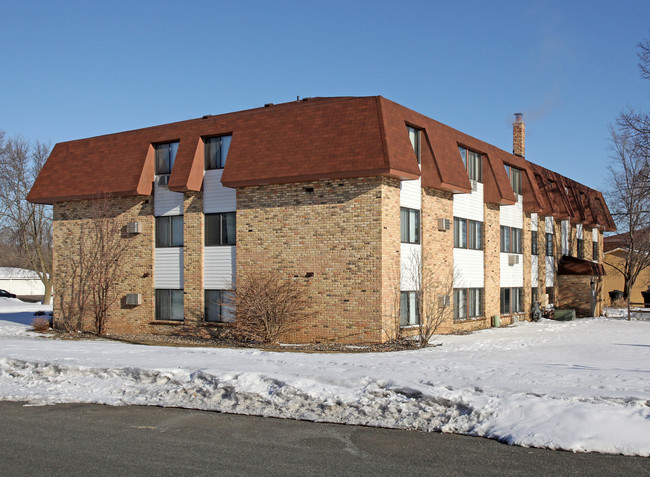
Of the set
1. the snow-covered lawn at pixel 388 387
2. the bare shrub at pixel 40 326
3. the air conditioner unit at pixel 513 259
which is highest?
the air conditioner unit at pixel 513 259

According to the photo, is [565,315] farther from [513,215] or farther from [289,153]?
[289,153]

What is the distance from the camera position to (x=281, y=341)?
21297 millimetres

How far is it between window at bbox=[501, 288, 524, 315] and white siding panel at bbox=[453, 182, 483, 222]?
14.5ft

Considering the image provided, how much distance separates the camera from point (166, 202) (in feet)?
80.4

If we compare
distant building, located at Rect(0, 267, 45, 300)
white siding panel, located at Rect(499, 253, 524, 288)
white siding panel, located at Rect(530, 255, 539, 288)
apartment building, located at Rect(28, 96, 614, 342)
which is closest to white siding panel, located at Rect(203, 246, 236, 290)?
apartment building, located at Rect(28, 96, 614, 342)

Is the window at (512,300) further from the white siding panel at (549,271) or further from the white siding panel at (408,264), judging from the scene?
the white siding panel at (408,264)

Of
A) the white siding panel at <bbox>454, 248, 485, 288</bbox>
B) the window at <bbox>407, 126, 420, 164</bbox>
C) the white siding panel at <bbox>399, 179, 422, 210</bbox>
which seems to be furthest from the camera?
the white siding panel at <bbox>454, 248, 485, 288</bbox>

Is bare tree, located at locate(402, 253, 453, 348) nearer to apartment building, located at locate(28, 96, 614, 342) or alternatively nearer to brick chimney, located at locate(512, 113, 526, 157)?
apartment building, located at locate(28, 96, 614, 342)

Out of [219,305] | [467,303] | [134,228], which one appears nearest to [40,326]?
[134,228]

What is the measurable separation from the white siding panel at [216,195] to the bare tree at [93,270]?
4245mm

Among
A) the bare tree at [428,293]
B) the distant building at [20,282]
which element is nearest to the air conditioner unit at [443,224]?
the bare tree at [428,293]

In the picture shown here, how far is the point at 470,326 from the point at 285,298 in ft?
29.1

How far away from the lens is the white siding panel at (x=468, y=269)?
83.0ft

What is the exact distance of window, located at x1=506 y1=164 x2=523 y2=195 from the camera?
30.2m
